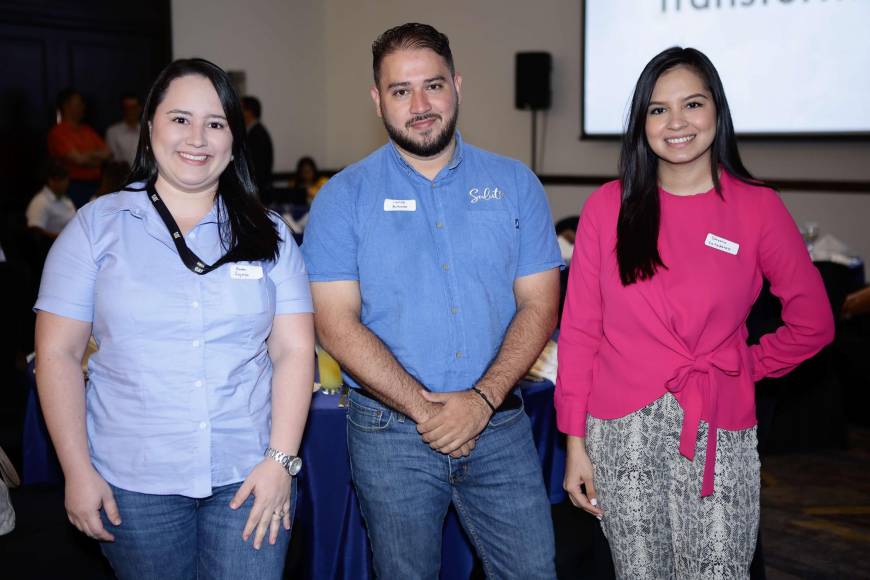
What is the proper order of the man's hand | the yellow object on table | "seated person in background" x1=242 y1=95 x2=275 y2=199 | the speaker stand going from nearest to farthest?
1. the man's hand
2. the yellow object on table
3. "seated person in background" x1=242 y1=95 x2=275 y2=199
4. the speaker stand

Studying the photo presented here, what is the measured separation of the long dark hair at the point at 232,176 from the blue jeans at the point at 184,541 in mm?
477

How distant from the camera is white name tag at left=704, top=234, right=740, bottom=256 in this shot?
5.77ft

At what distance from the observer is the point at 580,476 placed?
6.16 feet

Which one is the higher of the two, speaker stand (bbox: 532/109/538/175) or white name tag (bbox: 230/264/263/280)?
speaker stand (bbox: 532/109/538/175)

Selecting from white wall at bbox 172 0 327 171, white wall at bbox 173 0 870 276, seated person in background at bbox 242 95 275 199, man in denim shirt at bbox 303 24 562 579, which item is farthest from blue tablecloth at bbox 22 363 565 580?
white wall at bbox 172 0 327 171

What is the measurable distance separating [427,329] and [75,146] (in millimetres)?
7414

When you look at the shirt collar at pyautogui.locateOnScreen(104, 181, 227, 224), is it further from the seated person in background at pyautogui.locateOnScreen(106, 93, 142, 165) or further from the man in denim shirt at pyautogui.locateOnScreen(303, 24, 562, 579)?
the seated person in background at pyautogui.locateOnScreen(106, 93, 142, 165)

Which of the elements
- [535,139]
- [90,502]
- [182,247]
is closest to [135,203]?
[182,247]

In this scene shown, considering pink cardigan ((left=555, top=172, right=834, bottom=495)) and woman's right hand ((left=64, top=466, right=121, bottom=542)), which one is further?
pink cardigan ((left=555, top=172, right=834, bottom=495))

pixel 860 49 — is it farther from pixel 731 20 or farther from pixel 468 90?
pixel 468 90

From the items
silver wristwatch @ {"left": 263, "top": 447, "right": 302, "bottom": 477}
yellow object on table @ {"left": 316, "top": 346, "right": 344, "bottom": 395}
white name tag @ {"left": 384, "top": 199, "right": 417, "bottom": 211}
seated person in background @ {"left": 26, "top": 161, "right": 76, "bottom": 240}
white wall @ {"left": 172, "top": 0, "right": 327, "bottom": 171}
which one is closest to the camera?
silver wristwatch @ {"left": 263, "top": 447, "right": 302, "bottom": 477}

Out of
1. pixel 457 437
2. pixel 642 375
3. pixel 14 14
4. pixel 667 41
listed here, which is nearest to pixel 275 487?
pixel 457 437

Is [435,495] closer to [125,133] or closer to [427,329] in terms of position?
[427,329]

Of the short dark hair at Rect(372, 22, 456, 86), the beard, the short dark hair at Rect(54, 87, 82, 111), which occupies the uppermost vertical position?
the short dark hair at Rect(54, 87, 82, 111)
